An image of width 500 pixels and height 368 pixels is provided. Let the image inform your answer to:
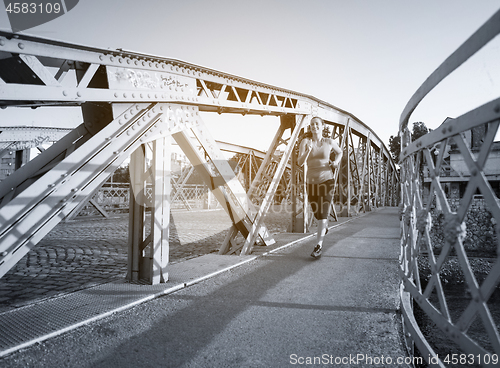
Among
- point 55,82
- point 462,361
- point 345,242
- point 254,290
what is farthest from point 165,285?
point 345,242

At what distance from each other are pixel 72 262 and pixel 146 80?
3250 millimetres

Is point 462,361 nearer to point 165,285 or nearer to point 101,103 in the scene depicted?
point 165,285

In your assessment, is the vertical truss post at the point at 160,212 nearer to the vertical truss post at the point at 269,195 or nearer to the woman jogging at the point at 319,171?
the vertical truss post at the point at 269,195

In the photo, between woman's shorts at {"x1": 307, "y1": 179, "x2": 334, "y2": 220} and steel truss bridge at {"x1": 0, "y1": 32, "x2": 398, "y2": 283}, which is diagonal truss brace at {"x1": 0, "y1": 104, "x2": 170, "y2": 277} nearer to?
steel truss bridge at {"x1": 0, "y1": 32, "x2": 398, "y2": 283}

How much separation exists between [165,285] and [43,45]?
7.51 feet

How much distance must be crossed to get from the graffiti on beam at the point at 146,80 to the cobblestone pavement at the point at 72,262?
2.12m

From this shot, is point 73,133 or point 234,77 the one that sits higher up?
point 234,77

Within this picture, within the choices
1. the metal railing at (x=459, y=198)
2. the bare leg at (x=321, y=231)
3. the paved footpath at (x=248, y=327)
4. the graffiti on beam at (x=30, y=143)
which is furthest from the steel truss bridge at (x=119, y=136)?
the graffiti on beam at (x=30, y=143)

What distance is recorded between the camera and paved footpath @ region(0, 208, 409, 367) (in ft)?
6.18

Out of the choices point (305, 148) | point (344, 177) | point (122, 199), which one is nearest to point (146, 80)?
point (305, 148)

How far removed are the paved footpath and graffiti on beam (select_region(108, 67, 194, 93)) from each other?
1.95m

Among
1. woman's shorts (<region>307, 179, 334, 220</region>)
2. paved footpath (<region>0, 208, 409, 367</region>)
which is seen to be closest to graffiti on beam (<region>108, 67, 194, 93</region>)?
paved footpath (<region>0, 208, 409, 367</region>)

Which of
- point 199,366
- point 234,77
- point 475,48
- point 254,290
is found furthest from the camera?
point 234,77

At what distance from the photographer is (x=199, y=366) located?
5.93 feet
